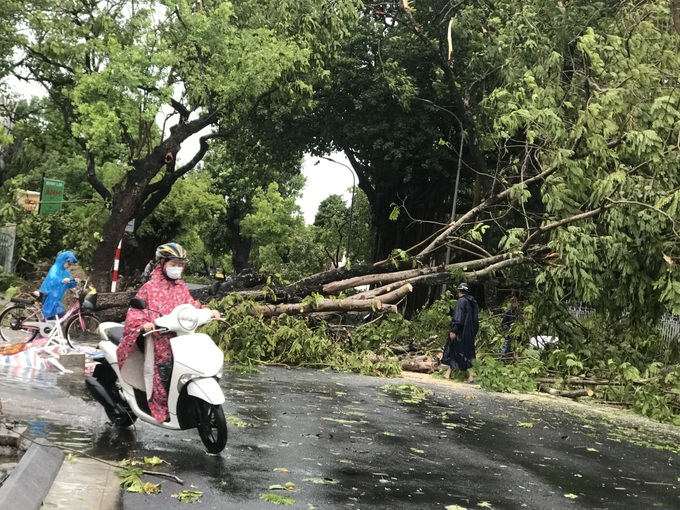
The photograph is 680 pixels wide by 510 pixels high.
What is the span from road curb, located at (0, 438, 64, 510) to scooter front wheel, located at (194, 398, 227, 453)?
3.74ft

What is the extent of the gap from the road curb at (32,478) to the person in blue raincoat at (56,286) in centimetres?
755

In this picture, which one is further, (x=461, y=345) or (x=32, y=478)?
(x=461, y=345)

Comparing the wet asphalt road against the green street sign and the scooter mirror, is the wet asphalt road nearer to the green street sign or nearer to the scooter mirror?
the scooter mirror

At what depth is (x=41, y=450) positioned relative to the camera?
604 centimetres

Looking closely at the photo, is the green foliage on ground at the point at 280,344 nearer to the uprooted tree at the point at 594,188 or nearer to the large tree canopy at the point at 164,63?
the uprooted tree at the point at 594,188

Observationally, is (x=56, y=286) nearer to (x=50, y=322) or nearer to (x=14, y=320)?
(x=50, y=322)

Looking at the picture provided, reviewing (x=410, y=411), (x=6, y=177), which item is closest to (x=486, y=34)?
(x=410, y=411)

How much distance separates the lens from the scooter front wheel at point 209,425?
23.0 ft

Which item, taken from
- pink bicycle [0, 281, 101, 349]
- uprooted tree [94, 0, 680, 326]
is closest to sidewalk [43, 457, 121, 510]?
pink bicycle [0, 281, 101, 349]

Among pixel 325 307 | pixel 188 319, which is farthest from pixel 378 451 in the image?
pixel 325 307

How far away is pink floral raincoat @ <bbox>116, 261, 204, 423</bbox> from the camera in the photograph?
730 cm

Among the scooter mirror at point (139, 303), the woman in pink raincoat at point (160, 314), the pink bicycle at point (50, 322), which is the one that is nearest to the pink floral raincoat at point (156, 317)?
the woman in pink raincoat at point (160, 314)

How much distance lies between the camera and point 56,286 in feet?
45.3

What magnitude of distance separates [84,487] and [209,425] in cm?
162
